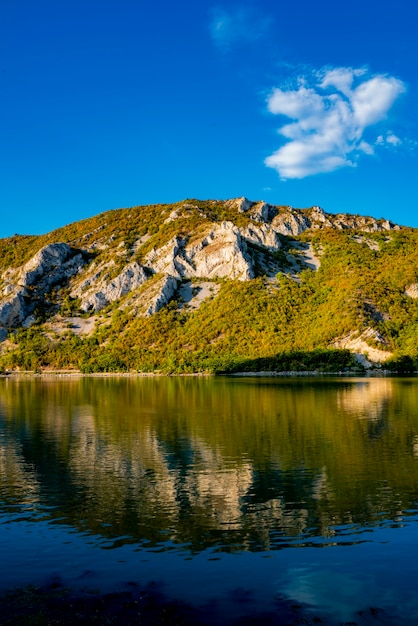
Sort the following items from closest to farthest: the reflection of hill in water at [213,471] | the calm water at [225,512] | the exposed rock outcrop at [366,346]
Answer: the calm water at [225,512] < the reflection of hill in water at [213,471] < the exposed rock outcrop at [366,346]

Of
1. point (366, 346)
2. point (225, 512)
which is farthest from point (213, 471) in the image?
point (366, 346)

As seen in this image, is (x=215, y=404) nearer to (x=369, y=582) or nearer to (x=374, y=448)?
(x=374, y=448)

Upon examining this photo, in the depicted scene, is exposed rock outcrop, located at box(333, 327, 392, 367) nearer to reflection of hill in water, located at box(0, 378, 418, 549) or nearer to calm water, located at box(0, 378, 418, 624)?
reflection of hill in water, located at box(0, 378, 418, 549)

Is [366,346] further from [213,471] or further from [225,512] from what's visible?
[225,512]

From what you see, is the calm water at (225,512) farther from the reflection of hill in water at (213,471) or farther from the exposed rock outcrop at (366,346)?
the exposed rock outcrop at (366,346)

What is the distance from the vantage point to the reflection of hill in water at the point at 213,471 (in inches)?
1008

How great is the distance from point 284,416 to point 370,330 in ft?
465

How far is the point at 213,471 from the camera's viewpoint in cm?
3591

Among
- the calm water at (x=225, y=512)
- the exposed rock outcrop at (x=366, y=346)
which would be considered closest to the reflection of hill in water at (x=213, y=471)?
the calm water at (x=225, y=512)

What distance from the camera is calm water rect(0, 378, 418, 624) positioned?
62.6 ft

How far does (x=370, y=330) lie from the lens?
646ft

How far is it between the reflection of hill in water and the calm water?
0.43ft

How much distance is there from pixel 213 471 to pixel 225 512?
894cm

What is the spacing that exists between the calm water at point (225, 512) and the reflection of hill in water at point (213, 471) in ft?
0.43
